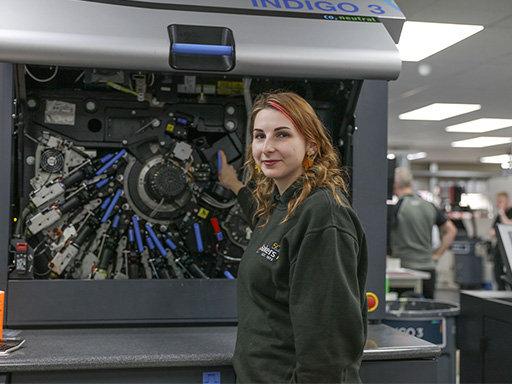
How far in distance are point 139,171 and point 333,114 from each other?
95 cm

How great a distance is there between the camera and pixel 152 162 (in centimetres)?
240

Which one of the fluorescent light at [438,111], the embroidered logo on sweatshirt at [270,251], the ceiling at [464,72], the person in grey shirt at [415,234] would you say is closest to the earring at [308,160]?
the embroidered logo on sweatshirt at [270,251]

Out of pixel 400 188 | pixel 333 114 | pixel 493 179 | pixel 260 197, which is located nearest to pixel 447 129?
pixel 400 188

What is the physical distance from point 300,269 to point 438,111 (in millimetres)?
7537

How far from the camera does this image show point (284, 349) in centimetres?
146

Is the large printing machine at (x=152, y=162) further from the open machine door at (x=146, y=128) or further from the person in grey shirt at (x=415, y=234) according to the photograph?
the person in grey shirt at (x=415, y=234)

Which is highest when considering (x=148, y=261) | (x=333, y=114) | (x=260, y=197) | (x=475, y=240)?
(x=333, y=114)

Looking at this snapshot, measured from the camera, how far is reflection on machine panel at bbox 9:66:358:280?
2289 mm

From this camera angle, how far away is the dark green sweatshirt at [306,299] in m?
1.34

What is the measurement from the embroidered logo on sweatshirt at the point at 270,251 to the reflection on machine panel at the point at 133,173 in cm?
89

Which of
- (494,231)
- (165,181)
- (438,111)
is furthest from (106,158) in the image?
(438,111)

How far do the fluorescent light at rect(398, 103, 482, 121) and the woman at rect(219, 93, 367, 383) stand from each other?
18.4 ft

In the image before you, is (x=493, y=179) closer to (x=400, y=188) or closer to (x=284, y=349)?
(x=400, y=188)

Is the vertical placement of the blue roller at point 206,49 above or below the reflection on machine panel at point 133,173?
above
